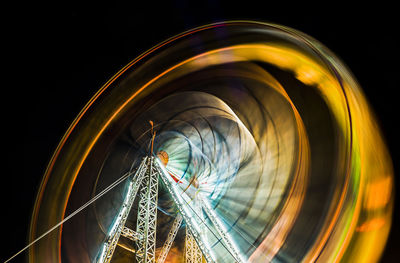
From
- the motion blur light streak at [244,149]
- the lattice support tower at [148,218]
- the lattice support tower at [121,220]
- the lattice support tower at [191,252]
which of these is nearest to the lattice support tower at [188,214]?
the motion blur light streak at [244,149]

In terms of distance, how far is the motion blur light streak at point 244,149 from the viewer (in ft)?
6.14

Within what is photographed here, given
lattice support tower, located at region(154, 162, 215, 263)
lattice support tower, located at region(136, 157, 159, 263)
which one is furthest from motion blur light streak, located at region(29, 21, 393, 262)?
lattice support tower, located at region(136, 157, 159, 263)

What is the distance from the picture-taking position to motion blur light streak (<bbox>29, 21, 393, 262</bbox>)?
1.87 meters

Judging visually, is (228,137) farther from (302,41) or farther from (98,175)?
(302,41)

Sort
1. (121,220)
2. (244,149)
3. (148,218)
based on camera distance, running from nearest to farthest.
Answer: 1. (121,220)
2. (148,218)
3. (244,149)

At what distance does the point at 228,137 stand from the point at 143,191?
184 cm

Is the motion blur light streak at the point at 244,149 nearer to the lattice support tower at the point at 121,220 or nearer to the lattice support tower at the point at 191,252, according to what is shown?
the lattice support tower at the point at 121,220

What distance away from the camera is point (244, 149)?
3.87 metres

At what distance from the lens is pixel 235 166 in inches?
156

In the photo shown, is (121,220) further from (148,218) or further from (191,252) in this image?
(191,252)

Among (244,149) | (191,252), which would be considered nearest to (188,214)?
(191,252)

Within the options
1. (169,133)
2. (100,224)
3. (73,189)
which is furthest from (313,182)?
(100,224)

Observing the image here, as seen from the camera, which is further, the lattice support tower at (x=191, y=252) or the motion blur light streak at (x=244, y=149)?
the lattice support tower at (x=191, y=252)

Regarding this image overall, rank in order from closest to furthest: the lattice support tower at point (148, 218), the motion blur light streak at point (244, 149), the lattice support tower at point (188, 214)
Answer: the motion blur light streak at point (244, 149), the lattice support tower at point (188, 214), the lattice support tower at point (148, 218)
